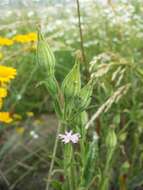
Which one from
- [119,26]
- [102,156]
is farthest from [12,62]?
[102,156]

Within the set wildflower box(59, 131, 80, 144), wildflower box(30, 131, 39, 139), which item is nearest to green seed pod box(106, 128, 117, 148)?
wildflower box(59, 131, 80, 144)

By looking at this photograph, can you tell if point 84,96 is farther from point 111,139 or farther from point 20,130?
point 20,130

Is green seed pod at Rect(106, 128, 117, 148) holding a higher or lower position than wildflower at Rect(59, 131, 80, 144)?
lower

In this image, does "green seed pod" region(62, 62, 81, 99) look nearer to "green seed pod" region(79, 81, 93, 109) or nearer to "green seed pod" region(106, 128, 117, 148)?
"green seed pod" region(79, 81, 93, 109)

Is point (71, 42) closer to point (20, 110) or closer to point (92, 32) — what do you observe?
point (92, 32)

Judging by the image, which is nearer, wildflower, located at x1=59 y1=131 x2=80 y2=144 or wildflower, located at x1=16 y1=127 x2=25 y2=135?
wildflower, located at x1=59 y1=131 x2=80 y2=144

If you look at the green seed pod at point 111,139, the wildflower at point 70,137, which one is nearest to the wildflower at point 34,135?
the green seed pod at point 111,139

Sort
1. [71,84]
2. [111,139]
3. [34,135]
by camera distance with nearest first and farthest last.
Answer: [71,84] → [111,139] → [34,135]

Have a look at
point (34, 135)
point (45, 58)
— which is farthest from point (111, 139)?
point (34, 135)

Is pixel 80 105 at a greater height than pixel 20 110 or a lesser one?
greater
